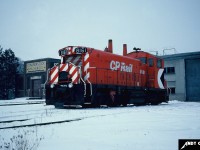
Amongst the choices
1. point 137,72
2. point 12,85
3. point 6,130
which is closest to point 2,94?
point 12,85

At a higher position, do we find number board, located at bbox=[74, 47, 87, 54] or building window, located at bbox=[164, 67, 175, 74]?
A: number board, located at bbox=[74, 47, 87, 54]

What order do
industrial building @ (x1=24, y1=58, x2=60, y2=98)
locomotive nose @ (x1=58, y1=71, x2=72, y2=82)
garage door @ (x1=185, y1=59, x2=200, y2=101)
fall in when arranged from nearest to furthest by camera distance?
1. locomotive nose @ (x1=58, y1=71, x2=72, y2=82)
2. garage door @ (x1=185, y1=59, x2=200, y2=101)
3. industrial building @ (x1=24, y1=58, x2=60, y2=98)

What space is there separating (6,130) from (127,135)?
3284mm

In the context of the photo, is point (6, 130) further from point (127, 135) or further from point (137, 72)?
point (137, 72)

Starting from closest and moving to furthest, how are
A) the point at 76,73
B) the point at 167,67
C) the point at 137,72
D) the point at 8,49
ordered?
1. the point at 76,73
2. the point at 137,72
3. the point at 167,67
4. the point at 8,49

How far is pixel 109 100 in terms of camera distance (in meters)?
15.1

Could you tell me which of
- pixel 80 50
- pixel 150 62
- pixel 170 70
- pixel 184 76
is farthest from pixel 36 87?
pixel 80 50

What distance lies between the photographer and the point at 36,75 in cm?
4534

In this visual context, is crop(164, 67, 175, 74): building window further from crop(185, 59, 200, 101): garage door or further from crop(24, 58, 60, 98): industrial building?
crop(24, 58, 60, 98): industrial building

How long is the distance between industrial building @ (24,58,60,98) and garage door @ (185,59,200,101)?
2472 centimetres

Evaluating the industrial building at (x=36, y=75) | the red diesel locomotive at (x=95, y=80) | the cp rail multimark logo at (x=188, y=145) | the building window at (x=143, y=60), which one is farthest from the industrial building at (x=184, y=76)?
the cp rail multimark logo at (x=188, y=145)

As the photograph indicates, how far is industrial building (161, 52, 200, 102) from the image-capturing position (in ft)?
90.5

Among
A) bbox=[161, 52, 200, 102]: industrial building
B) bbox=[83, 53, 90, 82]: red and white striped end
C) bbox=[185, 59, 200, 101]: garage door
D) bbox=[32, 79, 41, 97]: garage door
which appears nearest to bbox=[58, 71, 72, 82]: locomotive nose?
bbox=[83, 53, 90, 82]: red and white striped end

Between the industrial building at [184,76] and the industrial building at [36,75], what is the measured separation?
2286 centimetres
